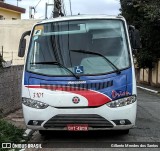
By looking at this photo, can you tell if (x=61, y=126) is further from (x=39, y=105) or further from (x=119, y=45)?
(x=119, y=45)

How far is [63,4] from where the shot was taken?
25.6 meters

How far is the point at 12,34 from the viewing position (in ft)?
103

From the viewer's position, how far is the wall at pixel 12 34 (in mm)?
31062

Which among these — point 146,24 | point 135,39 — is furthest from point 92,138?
point 146,24

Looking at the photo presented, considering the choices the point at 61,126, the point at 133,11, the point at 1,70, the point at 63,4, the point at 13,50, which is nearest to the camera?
the point at 61,126

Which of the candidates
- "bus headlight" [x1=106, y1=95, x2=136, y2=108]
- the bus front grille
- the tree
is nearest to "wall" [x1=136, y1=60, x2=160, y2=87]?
the tree

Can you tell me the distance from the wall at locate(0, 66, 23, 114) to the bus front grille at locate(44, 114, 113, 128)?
411 centimetres

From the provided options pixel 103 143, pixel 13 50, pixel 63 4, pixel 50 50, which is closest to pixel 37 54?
pixel 50 50

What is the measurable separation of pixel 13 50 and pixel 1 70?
19623 millimetres

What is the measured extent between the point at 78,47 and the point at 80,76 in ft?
2.79

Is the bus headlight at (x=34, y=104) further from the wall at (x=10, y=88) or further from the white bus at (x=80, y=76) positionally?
the wall at (x=10, y=88)

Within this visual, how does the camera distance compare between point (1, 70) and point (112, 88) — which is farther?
point (1, 70)

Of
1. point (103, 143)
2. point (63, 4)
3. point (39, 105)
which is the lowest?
point (103, 143)

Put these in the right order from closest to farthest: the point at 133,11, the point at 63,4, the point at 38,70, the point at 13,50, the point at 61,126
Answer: the point at 61,126, the point at 38,70, the point at 63,4, the point at 13,50, the point at 133,11
